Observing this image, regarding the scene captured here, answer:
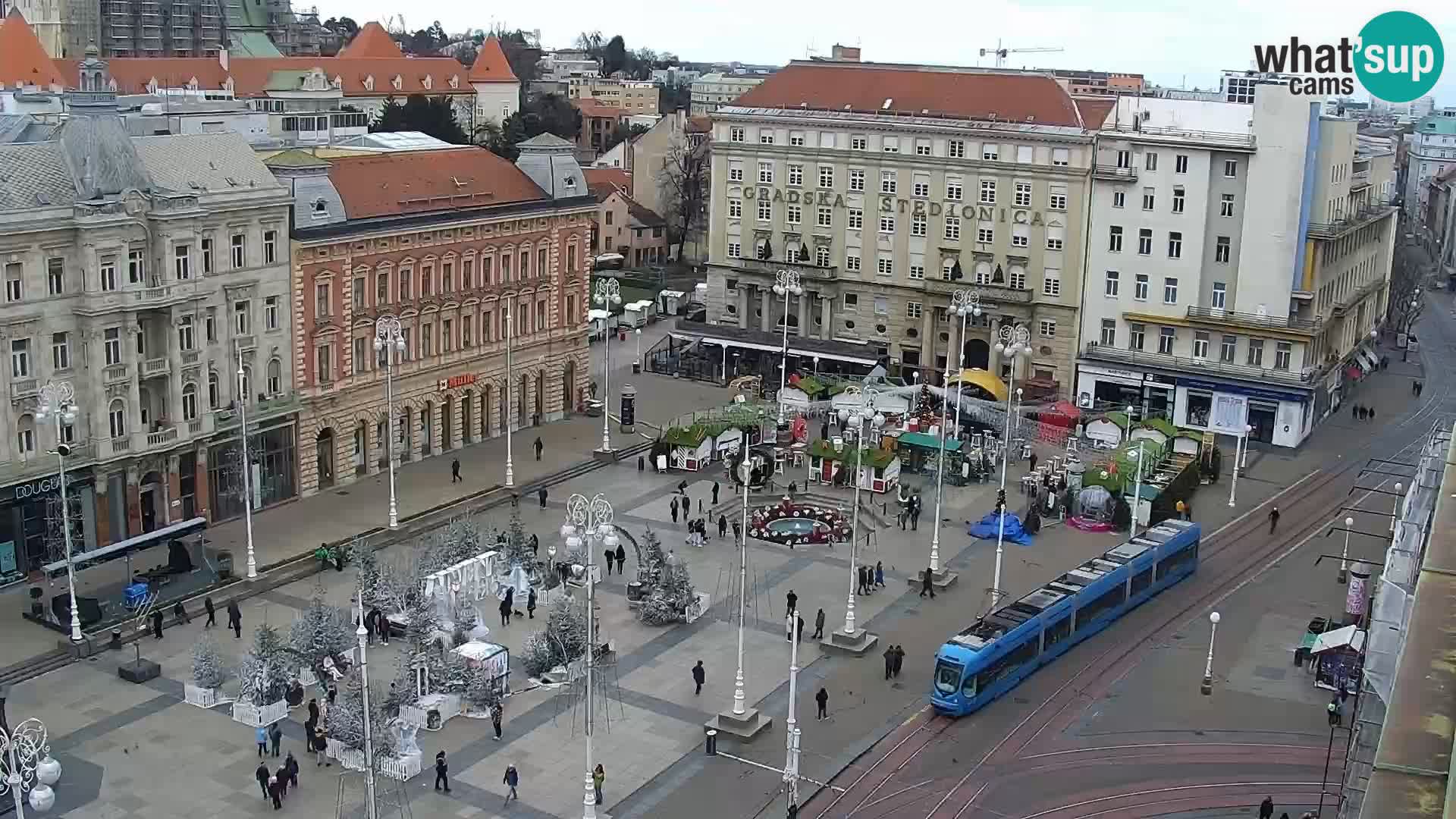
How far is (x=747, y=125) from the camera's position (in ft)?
308

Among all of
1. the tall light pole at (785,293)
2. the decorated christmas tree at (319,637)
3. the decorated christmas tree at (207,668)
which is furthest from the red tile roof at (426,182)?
the decorated christmas tree at (207,668)

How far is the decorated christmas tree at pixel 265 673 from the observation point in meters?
43.0

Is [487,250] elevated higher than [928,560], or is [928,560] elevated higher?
[487,250]

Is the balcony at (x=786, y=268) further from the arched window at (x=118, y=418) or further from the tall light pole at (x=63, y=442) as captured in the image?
the tall light pole at (x=63, y=442)

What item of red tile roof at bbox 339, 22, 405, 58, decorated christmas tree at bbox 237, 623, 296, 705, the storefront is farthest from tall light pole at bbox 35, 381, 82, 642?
red tile roof at bbox 339, 22, 405, 58

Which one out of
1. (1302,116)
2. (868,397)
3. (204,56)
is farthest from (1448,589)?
(204,56)

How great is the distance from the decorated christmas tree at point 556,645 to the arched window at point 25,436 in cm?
2028

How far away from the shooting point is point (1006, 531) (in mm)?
62781

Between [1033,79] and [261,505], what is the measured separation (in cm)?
5124

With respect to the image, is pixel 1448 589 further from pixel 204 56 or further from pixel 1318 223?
pixel 204 56

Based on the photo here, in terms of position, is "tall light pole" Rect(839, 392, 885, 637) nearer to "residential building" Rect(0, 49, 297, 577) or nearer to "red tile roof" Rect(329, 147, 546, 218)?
"red tile roof" Rect(329, 147, 546, 218)

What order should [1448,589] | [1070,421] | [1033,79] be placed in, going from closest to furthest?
[1448,589] → [1070,421] → [1033,79]

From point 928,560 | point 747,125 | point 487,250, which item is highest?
point 747,125

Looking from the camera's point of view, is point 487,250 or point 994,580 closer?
point 994,580
